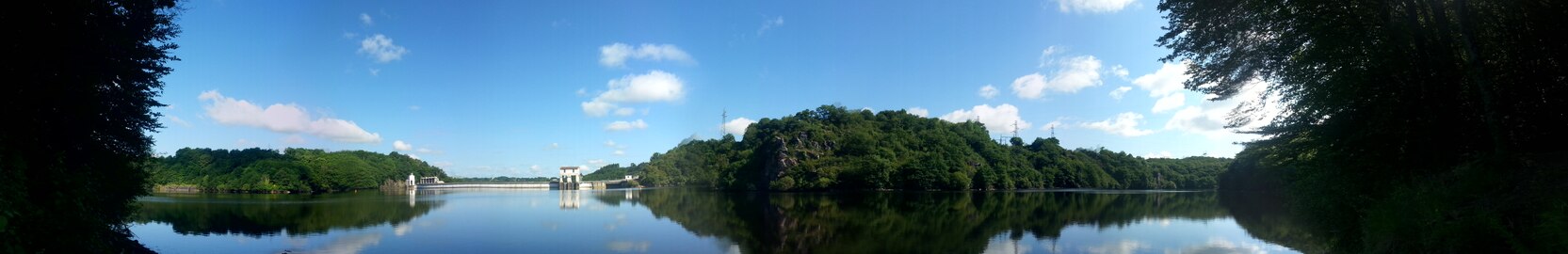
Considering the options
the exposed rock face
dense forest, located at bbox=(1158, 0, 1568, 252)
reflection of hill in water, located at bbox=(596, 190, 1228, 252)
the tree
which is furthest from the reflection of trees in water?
the exposed rock face

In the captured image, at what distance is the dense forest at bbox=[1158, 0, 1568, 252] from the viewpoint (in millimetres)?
9523

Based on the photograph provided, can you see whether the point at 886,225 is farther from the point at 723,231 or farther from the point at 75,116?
the point at 75,116

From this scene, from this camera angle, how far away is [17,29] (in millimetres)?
11859

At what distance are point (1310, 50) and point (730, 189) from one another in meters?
98.9

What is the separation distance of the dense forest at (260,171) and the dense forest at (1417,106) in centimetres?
12298

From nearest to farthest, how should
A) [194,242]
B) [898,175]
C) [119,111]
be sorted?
[119,111], [194,242], [898,175]

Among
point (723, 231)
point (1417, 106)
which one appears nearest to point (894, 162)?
point (723, 231)

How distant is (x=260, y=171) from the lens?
106 metres

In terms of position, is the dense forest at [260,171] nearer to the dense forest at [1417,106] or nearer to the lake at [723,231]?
the lake at [723,231]

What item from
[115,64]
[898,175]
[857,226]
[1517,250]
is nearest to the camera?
[1517,250]

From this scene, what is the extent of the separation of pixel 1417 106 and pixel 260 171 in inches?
5163

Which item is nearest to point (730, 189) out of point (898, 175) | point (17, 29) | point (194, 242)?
point (898, 175)

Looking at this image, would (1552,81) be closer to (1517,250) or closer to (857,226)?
(1517,250)

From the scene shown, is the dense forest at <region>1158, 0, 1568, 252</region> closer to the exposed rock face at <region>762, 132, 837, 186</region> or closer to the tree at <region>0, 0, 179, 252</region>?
the tree at <region>0, 0, 179, 252</region>
